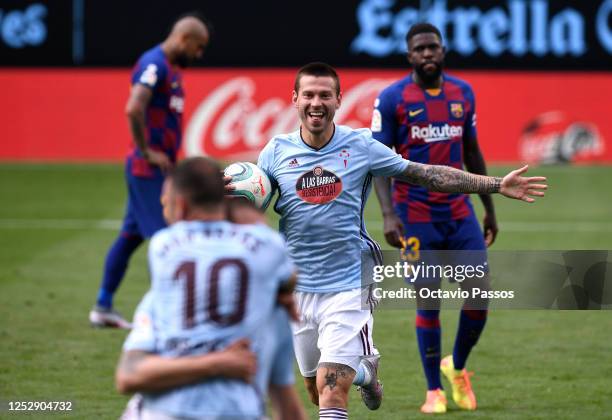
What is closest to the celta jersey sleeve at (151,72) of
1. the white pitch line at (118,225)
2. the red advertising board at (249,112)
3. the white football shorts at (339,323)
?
the white football shorts at (339,323)

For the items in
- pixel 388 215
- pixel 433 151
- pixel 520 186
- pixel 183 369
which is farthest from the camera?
pixel 433 151

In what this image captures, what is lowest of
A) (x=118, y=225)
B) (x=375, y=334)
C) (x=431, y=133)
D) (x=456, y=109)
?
(x=118, y=225)

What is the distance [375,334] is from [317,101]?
428 centimetres

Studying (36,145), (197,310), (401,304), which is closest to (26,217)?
(36,145)

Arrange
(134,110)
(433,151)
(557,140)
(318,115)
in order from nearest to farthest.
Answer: (318,115), (433,151), (134,110), (557,140)

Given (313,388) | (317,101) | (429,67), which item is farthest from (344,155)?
(429,67)

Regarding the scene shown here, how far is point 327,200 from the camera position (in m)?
6.50

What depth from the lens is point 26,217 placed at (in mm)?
17234

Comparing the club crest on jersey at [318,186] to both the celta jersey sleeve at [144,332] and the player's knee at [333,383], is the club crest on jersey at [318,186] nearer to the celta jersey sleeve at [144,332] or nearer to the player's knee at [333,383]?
the player's knee at [333,383]

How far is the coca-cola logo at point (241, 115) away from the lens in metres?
22.6

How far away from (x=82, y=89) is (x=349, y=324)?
1773cm

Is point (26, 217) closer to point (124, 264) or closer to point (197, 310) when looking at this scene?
point (124, 264)

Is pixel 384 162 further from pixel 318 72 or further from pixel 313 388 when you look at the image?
pixel 313 388

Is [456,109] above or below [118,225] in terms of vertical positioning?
above
